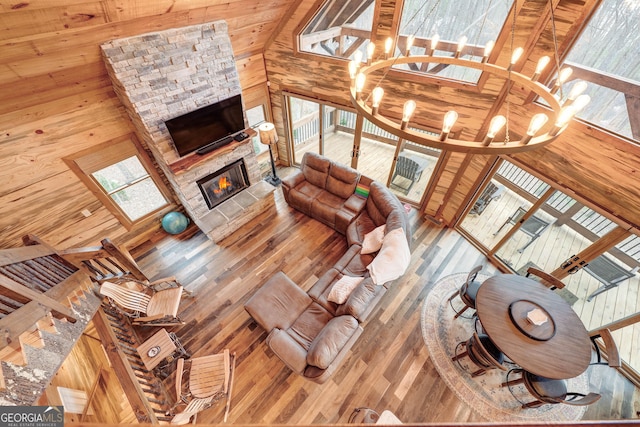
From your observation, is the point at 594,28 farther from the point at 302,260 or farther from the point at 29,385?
the point at 29,385

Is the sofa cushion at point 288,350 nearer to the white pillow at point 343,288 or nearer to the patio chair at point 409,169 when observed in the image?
the white pillow at point 343,288

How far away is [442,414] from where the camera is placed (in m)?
3.13

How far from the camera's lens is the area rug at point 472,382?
3.15m

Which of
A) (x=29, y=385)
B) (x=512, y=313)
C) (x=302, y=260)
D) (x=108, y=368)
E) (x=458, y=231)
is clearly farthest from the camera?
(x=458, y=231)

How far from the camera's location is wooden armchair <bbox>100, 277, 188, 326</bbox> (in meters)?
3.26

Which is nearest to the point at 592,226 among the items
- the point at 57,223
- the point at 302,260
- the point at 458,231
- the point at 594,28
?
the point at 458,231

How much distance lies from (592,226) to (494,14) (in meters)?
3.35

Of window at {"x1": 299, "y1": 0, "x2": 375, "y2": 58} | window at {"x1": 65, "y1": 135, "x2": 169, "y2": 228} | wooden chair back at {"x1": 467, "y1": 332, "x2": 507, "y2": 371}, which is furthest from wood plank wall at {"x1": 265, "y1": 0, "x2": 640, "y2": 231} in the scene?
window at {"x1": 65, "y1": 135, "x2": 169, "y2": 228}

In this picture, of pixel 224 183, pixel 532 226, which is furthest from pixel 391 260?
pixel 224 183

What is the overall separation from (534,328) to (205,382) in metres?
3.88

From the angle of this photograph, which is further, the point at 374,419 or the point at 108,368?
the point at 108,368

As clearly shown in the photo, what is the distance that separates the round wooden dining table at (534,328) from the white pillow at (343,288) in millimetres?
1532

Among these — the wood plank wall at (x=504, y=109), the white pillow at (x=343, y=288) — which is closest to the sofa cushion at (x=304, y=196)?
the wood plank wall at (x=504, y=109)

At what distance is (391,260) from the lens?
3504 millimetres
